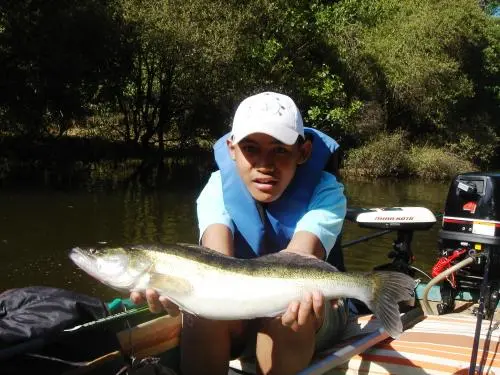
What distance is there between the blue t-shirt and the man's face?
0.17 m

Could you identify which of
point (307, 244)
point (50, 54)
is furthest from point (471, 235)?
point (50, 54)

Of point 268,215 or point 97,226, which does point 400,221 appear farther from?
point 97,226

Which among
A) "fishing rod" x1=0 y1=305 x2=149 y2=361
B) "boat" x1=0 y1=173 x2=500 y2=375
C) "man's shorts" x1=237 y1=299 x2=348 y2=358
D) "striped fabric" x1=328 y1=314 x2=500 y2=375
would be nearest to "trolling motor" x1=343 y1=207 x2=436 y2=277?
"boat" x1=0 y1=173 x2=500 y2=375

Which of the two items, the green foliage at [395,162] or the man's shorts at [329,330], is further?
the green foliage at [395,162]

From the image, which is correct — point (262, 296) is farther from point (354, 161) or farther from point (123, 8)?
point (354, 161)

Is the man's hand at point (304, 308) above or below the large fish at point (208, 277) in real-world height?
below

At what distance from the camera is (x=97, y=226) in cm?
1273

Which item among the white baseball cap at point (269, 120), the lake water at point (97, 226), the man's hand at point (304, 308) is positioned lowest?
the lake water at point (97, 226)

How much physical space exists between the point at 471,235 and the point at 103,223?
390 inches

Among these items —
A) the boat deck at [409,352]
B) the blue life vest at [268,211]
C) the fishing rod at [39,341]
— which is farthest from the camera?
the boat deck at [409,352]

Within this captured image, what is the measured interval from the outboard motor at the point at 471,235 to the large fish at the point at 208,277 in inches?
89.9

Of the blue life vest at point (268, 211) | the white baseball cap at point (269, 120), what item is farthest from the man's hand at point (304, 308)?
the white baseball cap at point (269, 120)

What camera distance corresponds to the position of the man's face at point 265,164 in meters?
2.67

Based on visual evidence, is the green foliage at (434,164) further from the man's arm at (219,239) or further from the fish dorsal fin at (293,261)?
the fish dorsal fin at (293,261)
